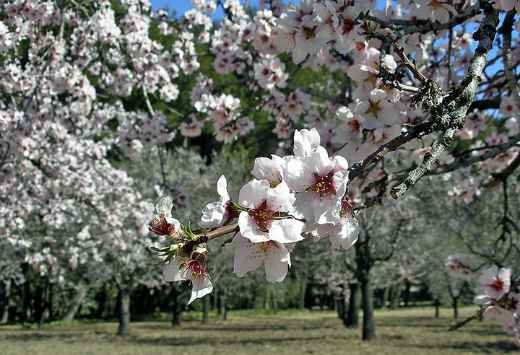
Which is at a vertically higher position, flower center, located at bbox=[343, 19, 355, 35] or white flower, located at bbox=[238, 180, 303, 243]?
flower center, located at bbox=[343, 19, 355, 35]

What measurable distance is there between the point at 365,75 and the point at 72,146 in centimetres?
672

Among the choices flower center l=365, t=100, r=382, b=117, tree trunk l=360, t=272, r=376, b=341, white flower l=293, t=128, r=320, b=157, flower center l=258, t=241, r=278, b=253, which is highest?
flower center l=365, t=100, r=382, b=117

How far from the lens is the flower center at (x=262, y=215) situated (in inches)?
46.5

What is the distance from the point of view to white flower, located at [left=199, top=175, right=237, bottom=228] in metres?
1.22

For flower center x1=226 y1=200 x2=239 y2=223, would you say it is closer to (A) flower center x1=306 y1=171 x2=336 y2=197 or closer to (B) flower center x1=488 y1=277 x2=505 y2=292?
(A) flower center x1=306 y1=171 x2=336 y2=197

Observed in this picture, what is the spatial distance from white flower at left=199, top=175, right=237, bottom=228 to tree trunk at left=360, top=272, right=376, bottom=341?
14183 millimetres

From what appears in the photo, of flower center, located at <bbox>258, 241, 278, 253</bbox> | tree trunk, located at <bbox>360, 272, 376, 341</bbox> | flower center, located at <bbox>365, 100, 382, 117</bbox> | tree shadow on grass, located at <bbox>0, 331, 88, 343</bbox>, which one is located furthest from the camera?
tree shadow on grass, located at <bbox>0, 331, 88, 343</bbox>

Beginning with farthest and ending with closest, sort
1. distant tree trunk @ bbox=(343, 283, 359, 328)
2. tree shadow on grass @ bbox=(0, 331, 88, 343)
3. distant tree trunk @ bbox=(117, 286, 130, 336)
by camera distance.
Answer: distant tree trunk @ bbox=(343, 283, 359, 328) < distant tree trunk @ bbox=(117, 286, 130, 336) < tree shadow on grass @ bbox=(0, 331, 88, 343)

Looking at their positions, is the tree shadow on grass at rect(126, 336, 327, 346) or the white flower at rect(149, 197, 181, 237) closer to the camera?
the white flower at rect(149, 197, 181, 237)

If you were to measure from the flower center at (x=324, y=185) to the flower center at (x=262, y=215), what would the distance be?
130 mm

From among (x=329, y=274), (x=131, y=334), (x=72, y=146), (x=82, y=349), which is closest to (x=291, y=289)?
(x=329, y=274)

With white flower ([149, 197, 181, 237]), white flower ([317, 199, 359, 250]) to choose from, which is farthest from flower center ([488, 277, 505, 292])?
white flower ([149, 197, 181, 237])

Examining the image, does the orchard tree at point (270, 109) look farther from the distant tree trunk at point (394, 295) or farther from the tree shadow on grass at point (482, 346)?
the distant tree trunk at point (394, 295)

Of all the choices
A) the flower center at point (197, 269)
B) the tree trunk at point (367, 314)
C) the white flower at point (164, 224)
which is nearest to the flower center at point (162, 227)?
the white flower at point (164, 224)
